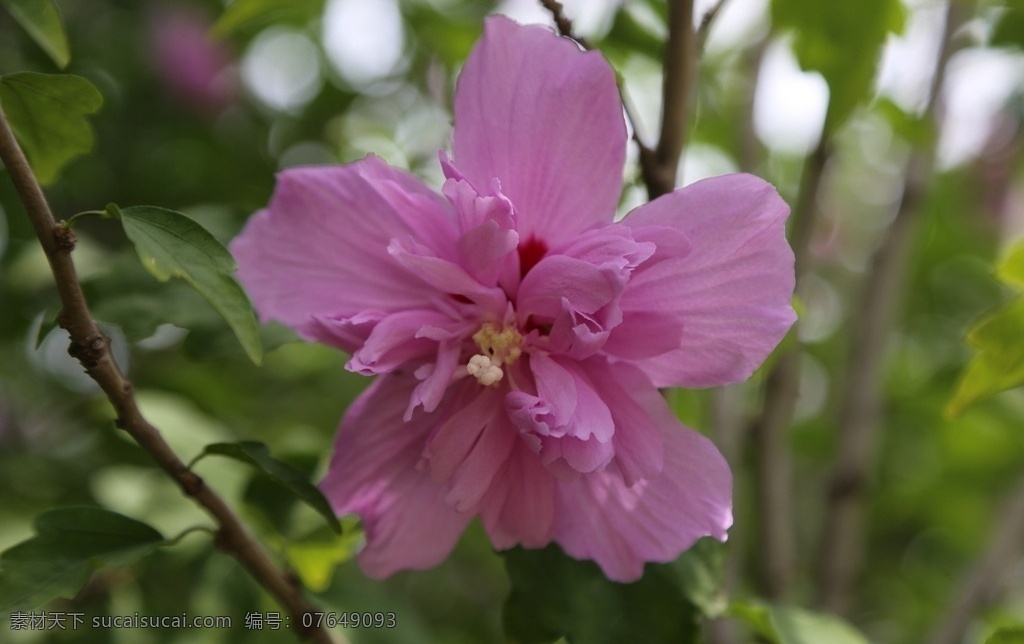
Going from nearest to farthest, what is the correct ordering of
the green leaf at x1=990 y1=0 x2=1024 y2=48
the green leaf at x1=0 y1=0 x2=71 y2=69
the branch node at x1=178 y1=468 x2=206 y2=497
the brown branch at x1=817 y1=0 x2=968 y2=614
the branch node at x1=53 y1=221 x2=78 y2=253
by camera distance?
the branch node at x1=53 y1=221 x2=78 y2=253
the branch node at x1=178 y1=468 x2=206 y2=497
the green leaf at x1=0 y1=0 x2=71 y2=69
the green leaf at x1=990 y1=0 x2=1024 y2=48
the brown branch at x1=817 y1=0 x2=968 y2=614

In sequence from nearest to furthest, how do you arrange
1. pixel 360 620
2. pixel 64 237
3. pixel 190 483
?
pixel 64 237, pixel 190 483, pixel 360 620

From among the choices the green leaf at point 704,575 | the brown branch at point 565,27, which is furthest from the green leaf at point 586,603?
the brown branch at point 565,27

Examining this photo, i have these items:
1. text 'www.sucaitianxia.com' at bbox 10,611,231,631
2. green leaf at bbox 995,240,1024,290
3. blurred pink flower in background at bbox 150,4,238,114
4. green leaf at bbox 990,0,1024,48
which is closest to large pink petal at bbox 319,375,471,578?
text 'www.sucaitianxia.com' at bbox 10,611,231,631

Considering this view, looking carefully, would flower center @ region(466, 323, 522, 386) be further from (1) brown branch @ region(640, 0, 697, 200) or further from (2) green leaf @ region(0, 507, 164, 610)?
(2) green leaf @ region(0, 507, 164, 610)

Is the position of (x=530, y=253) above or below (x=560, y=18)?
below

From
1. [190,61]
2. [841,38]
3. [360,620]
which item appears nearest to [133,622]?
[360,620]

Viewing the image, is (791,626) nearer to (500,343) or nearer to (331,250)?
(500,343)
